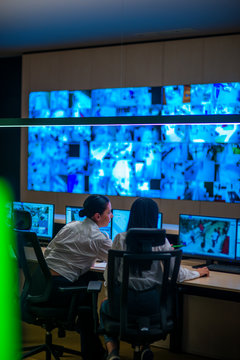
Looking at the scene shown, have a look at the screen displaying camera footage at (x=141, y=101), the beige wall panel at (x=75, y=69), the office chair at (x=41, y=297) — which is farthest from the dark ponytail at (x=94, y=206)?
the beige wall panel at (x=75, y=69)

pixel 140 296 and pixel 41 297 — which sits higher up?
pixel 140 296

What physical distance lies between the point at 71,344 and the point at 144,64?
378 centimetres

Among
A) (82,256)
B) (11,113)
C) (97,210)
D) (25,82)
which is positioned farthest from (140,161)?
(82,256)

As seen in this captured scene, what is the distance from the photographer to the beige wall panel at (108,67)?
6.45 metres

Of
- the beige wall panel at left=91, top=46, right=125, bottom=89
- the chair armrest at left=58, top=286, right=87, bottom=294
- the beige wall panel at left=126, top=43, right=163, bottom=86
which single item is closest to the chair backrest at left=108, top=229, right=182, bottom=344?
the chair armrest at left=58, top=286, right=87, bottom=294

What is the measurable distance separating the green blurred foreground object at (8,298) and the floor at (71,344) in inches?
4.6

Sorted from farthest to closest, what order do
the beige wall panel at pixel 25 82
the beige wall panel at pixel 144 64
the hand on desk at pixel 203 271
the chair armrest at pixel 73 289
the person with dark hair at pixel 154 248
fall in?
the beige wall panel at pixel 25 82 < the beige wall panel at pixel 144 64 < the hand on desk at pixel 203 271 < the chair armrest at pixel 73 289 < the person with dark hair at pixel 154 248

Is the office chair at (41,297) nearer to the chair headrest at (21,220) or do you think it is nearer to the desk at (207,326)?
the chair headrest at (21,220)

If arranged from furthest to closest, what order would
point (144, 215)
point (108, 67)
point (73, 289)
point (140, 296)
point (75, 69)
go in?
point (75, 69), point (108, 67), point (73, 289), point (144, 215), point (140, 296)

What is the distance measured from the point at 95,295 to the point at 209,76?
3680mm

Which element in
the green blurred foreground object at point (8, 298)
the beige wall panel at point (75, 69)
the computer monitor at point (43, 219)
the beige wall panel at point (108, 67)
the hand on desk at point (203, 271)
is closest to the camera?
the green blurred foreground object at point (8, 298)

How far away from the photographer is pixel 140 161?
635 centimetres

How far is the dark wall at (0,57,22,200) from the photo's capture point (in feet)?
24.4

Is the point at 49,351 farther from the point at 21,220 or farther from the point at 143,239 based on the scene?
the point at 143,239
